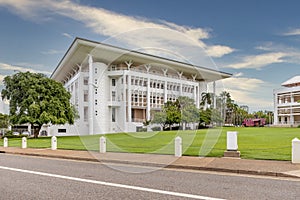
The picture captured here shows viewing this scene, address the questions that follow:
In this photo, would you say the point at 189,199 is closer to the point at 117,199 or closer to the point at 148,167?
the point at 117,199

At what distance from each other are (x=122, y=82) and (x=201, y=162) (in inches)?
310

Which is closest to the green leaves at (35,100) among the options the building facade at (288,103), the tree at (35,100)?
the tree at (35,100)

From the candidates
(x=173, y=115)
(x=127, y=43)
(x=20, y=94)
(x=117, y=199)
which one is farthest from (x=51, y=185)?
(x=20, y=94)

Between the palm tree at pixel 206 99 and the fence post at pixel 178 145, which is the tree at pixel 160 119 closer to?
the fence post at pixel 178 145

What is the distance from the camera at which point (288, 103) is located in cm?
10462

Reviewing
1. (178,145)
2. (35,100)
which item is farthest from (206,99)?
(35,100)

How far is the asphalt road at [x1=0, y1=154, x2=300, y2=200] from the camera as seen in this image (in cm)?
834

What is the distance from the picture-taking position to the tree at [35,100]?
159 ft

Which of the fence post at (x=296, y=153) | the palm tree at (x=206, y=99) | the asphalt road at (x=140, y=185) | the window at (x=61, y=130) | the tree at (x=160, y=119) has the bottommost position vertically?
the window at (x=61, y=130)

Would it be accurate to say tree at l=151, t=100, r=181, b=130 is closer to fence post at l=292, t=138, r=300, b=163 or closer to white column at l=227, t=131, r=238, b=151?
white column at l=227, t=131, r=238, b=151

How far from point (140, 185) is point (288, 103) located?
104 meters

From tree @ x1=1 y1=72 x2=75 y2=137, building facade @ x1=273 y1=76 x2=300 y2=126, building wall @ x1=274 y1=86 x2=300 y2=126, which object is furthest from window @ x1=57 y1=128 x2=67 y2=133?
building wall @ x1=274 y1=86 x2=300 y2=126

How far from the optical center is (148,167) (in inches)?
563

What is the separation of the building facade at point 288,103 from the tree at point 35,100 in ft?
233
